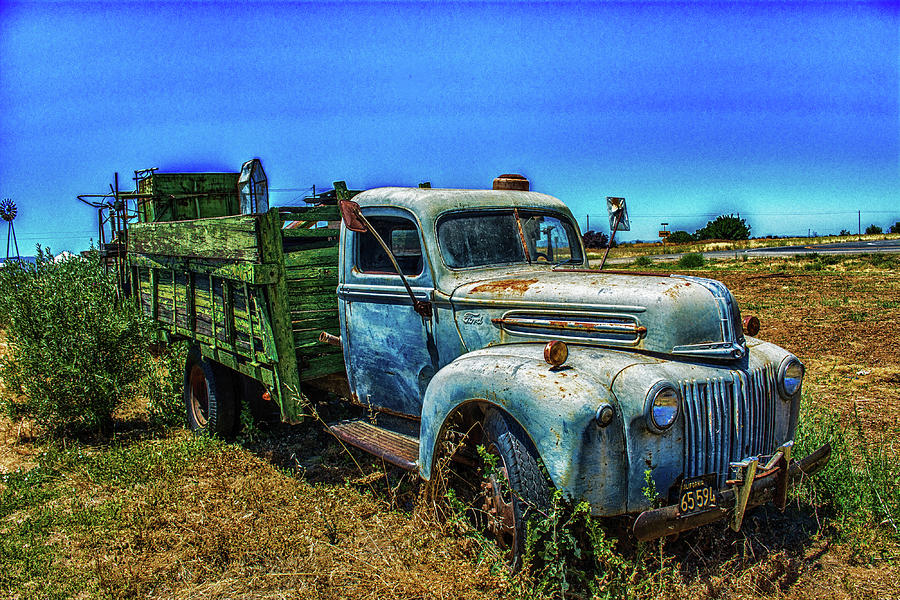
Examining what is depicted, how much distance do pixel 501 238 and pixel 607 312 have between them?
1.22m

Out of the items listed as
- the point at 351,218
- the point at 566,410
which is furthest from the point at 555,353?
the point at 351,218

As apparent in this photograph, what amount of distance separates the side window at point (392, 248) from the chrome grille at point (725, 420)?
188cm

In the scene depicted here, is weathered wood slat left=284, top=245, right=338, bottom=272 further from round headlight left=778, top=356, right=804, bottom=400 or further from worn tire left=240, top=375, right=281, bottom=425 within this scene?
round headlight left=778, top=356, right=804, bottom=400

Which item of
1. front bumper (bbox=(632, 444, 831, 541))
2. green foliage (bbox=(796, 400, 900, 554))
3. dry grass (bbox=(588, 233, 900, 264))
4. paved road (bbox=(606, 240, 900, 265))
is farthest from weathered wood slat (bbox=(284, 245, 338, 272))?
dry grass (bbox=(588, 233, 900, 264))

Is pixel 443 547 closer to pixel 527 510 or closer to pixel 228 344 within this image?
pixel 527 510

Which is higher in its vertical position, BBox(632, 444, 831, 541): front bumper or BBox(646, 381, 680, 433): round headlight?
BBox(646, 381, 680, 433): round headlight

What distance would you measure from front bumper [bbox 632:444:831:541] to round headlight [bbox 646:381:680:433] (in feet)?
1.20

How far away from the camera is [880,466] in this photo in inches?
171

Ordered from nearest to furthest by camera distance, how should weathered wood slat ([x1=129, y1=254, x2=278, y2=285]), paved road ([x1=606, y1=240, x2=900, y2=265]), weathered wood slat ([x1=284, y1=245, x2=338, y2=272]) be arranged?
1. weathered wood slat ([x1=129, y1=254, x2=278, y2=285])
2. weathered wood slat ([x1=284, y1=245, x2=338, y2=272])
3. paved road ([x1=606, y1=240, x2=900, y2=265])

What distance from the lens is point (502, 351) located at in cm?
368

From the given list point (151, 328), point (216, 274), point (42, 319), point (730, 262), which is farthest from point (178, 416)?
point (730, 262)

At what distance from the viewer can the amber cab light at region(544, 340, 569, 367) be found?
3.21 metres

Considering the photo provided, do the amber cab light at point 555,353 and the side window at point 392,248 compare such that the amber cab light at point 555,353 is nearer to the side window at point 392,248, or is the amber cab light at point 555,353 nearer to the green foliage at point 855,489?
the side window at point 392,248

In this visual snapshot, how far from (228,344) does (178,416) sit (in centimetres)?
178
